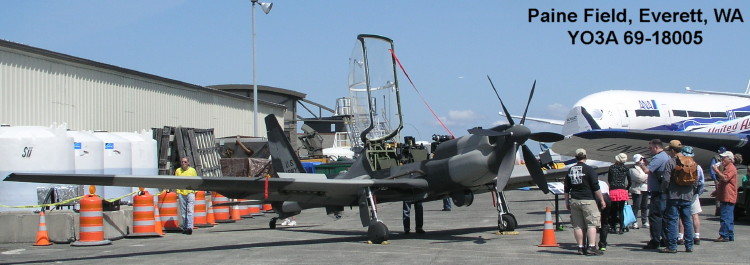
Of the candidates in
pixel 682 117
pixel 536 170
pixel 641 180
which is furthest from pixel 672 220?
pixel 682 117

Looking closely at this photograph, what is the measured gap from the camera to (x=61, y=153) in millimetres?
16719

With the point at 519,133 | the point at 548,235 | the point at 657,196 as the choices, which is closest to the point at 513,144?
the point at 519,133

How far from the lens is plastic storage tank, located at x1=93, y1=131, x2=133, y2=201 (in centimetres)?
2053

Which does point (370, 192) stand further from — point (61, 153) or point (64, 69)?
point (64, 69)

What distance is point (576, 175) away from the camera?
36.5ft

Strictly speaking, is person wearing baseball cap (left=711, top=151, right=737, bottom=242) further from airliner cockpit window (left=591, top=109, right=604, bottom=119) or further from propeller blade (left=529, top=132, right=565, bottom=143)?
airliner cockpit window (left=591, top=109, right=604, bottom=119)

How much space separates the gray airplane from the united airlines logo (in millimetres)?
1546

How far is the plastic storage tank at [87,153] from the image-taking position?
1883cm

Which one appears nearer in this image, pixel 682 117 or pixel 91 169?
pixel 91 169

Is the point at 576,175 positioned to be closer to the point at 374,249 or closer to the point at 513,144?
the point at 513,144

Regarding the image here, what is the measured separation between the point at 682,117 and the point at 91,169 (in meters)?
26.7

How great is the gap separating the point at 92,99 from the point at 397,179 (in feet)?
52.2

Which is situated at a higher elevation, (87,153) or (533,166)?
(87,153)

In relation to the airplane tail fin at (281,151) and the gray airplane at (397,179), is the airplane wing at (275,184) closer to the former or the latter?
the gray airplane at (397,179)
